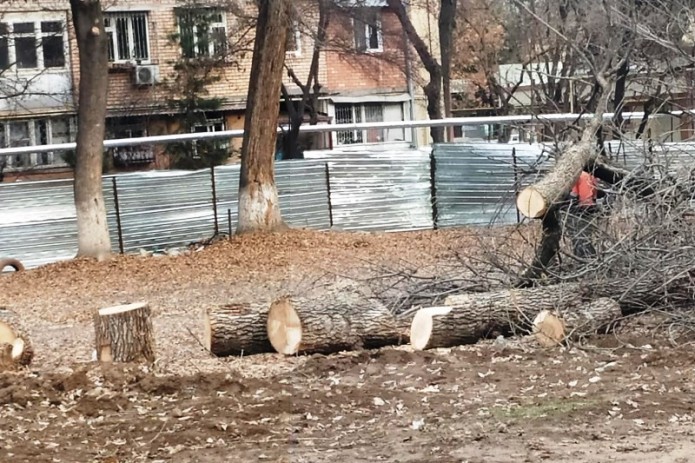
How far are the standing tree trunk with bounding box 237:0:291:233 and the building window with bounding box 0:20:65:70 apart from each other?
570 inches

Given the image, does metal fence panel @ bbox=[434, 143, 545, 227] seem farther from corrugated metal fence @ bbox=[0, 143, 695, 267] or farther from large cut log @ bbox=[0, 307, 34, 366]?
large cut log @ bbox=[0, 307, 34, 366]

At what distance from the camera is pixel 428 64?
27188 mm

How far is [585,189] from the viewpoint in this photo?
9.93 meters

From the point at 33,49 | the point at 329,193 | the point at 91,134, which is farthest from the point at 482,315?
the point at 33,49

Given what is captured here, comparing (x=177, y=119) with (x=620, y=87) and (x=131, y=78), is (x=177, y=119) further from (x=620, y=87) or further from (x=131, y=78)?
(x=620, y=87)

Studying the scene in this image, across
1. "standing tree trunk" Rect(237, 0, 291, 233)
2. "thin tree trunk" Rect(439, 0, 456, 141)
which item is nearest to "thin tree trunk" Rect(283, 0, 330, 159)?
"thin tree trunk" Rect(439, 0, 456, 141)

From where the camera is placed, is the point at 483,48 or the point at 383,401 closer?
the point at 383,401

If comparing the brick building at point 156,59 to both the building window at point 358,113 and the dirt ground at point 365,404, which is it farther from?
the dirt ground at point 365,404

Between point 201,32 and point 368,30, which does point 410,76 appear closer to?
point 368,30

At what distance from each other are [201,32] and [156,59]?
2.52m

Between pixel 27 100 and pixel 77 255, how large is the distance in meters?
15.9

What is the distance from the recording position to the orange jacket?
385 inches

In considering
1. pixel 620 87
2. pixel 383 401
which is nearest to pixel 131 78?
pixel 620 87

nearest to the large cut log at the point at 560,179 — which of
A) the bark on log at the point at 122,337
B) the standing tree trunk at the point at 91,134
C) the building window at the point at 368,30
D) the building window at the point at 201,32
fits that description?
the bark on log at the point at 122,337
